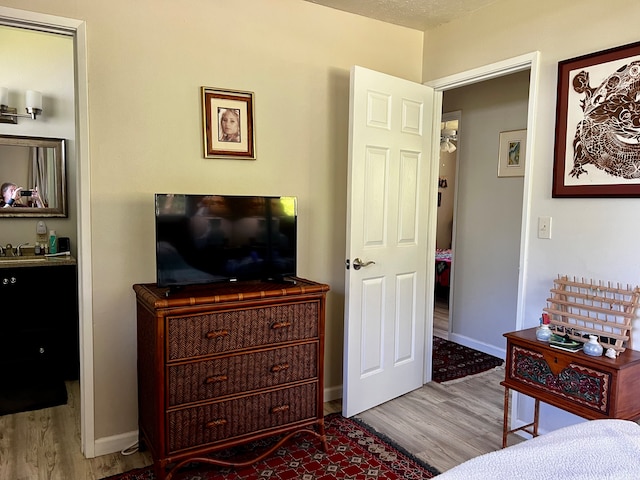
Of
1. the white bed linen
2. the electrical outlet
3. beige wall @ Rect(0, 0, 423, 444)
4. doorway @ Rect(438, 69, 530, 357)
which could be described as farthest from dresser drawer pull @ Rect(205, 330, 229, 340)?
doorway @ Rect(438, 69, 530, 357)

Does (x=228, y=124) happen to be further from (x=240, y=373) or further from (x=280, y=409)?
(x=280, y=409)

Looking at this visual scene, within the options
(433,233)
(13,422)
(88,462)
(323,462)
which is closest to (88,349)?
(88,462)

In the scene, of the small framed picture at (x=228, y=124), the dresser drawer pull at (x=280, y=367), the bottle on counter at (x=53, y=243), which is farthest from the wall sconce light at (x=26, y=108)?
the dresser drawer pull at (x=280, y=367)

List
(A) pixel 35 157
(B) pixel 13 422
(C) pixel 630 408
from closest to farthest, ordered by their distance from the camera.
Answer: (C) pixel 630 408, (B) pixel 13 422, (A) pixel 35 157

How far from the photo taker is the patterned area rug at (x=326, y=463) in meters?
2.22

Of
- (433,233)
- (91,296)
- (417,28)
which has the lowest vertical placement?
(91,296)

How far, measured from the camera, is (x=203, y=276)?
2.25 m

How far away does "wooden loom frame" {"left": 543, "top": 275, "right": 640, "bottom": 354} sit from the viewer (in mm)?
2094

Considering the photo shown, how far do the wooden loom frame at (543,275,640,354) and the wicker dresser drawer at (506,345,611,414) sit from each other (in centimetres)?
18

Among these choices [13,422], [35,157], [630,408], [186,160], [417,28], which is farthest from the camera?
[35,157]

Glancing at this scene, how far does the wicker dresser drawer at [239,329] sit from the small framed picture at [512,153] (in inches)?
92.9

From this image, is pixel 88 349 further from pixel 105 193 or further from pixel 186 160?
pixel 186 160

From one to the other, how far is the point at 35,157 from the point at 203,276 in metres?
2.22

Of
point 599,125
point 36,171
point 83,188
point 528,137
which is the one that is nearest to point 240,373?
point 83,188
